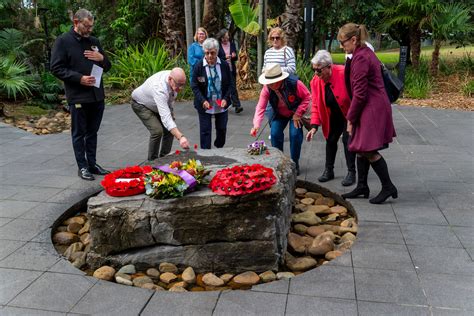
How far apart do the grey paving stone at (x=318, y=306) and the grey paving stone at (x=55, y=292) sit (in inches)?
58.6

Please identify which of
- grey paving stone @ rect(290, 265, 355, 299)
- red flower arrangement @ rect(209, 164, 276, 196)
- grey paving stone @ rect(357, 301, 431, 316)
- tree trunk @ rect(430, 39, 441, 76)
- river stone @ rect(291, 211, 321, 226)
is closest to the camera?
grey paving stone @ rect(357, 301, 431, 316)

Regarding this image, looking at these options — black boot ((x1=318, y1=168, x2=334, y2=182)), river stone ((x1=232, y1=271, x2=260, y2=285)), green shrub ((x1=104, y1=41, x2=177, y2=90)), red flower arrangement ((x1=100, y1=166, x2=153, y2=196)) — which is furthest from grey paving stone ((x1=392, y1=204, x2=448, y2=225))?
green shrub ((x1=104, y1=41, x2=177, y2=90))

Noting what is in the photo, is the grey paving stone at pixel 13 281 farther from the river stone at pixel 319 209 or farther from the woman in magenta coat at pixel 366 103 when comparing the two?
the woman in magenta coat at pixel 366 103

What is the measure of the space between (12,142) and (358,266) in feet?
21.2

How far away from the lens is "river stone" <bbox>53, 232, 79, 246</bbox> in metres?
4.43

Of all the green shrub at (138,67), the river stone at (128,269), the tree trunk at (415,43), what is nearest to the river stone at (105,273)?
the river stone at (128,269)

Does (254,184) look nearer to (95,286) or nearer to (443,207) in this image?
(95,286)

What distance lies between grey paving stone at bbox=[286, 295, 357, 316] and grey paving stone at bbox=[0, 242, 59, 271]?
6.47ft

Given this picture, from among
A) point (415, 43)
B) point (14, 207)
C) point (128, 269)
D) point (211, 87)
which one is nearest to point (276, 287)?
point (128, 269)

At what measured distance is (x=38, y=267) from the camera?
Result: 12.2ft

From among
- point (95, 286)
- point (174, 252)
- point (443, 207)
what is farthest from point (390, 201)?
point (95, 286)

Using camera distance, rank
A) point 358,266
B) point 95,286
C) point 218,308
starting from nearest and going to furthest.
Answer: point 218,308 < point 95,286 < point 358,266

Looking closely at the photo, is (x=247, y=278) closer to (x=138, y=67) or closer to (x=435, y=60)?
(x=138, y=67)

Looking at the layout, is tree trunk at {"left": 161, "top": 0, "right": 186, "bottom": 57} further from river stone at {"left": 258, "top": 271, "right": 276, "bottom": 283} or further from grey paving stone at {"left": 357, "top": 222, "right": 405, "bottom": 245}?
river stone at {"left": 258, "top": 271, "right": 276, "bottom": 283}
